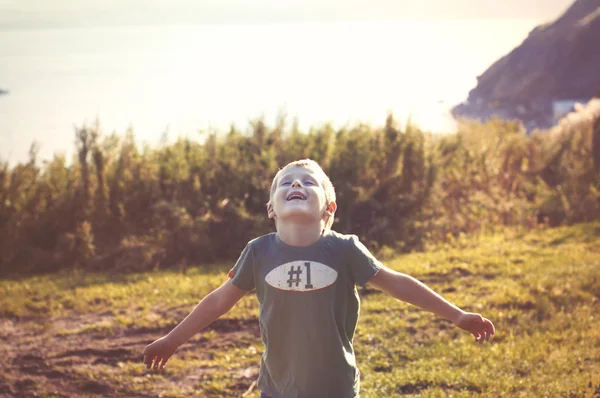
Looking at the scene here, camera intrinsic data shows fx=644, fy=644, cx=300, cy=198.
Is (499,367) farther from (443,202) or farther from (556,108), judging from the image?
(556,108)

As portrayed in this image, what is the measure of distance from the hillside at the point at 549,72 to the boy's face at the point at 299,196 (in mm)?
8565

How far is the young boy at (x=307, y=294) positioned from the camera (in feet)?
7.88

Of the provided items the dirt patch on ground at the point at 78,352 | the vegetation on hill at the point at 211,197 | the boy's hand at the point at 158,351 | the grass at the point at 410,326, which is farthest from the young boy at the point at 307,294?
the vegetation on hill at the point at 211,197

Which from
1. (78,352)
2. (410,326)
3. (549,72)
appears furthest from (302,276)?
(549,72)

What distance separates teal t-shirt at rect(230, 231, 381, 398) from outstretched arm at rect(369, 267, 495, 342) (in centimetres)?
7

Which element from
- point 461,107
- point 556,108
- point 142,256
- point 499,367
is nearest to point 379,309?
point 499,367

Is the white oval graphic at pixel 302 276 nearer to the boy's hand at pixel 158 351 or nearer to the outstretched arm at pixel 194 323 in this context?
the outstretched arm at pixel 194 323

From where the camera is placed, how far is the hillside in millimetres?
12680

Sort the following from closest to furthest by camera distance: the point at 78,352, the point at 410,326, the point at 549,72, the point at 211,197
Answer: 1. the point at 78,352
2. the point at 410,326
3. the point at 211,197
4. the point at 549,72

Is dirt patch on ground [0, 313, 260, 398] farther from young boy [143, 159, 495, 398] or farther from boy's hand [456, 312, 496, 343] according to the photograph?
boy's hand [456, 312, 496, 343]

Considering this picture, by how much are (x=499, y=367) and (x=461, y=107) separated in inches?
374

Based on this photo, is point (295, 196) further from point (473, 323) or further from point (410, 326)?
point (410, 326)

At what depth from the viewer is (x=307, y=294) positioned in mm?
2391

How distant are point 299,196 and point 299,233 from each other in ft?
0.47
